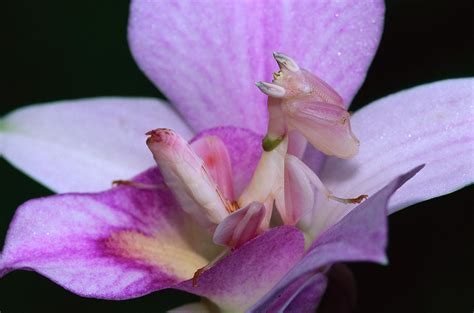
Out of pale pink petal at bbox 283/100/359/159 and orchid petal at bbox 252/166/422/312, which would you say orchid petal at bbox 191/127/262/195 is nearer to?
pale pink petal at bbox 283/100/359/159

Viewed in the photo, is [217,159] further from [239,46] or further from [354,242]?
[354,242]

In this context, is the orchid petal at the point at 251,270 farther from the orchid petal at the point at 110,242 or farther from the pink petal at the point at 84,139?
the pink petal at the point at 84,139

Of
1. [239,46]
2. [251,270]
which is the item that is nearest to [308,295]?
[251,270]

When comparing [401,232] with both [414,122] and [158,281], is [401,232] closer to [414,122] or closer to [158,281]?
[414,122]

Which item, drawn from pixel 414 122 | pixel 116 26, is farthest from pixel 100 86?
pixel 414 122

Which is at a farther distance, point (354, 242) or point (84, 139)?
point (84, 139)

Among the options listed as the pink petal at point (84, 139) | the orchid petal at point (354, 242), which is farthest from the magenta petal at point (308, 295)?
the pink petal at point (84, 139)
